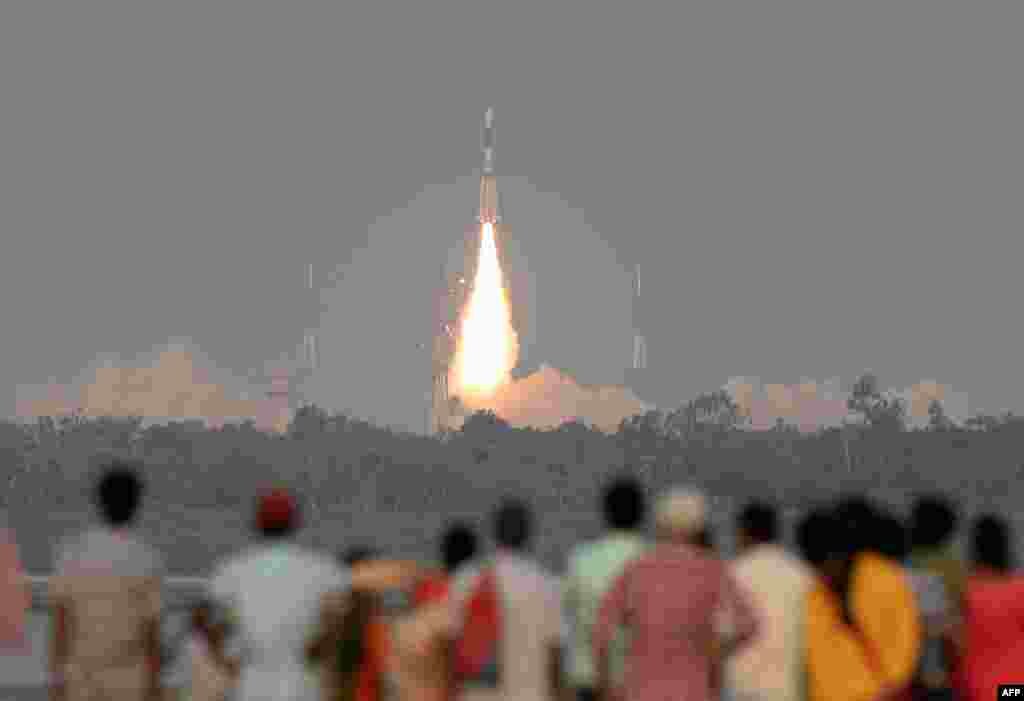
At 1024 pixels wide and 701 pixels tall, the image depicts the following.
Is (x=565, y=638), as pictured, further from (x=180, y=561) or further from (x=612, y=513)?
(x=180, y=561)

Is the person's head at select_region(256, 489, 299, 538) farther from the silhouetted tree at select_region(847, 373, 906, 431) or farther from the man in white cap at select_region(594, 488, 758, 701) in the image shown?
the silhouetted tree at select_region(847, 373, 906, 431)

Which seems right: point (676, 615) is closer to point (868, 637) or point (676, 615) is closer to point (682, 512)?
point (682, 512)

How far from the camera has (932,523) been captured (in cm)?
1720

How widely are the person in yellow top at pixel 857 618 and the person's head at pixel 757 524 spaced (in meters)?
0.84

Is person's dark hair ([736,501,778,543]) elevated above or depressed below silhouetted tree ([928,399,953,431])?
below

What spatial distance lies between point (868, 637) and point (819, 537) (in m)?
0.65

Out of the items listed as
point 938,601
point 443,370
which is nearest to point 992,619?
point 938,601

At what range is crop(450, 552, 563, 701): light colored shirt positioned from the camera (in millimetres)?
16188

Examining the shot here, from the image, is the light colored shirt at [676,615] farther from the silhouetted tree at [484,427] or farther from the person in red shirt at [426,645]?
the silhouetted tree at [484,427]

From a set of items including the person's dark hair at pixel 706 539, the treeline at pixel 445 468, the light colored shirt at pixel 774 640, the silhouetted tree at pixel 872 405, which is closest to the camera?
the person's dark hair at pixel 706 539

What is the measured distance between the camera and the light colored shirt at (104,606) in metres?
16.3

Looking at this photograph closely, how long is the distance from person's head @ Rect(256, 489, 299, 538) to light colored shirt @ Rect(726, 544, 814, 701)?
2.54 meters


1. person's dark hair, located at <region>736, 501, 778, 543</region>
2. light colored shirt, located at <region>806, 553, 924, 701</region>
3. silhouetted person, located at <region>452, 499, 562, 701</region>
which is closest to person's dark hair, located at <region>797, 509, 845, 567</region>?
light colored shirt, located at <region>806, 553, 924, 701</region>

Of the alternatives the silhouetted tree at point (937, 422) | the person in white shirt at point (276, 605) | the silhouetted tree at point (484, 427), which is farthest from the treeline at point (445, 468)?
the person in white shirt at point (276, 605)
